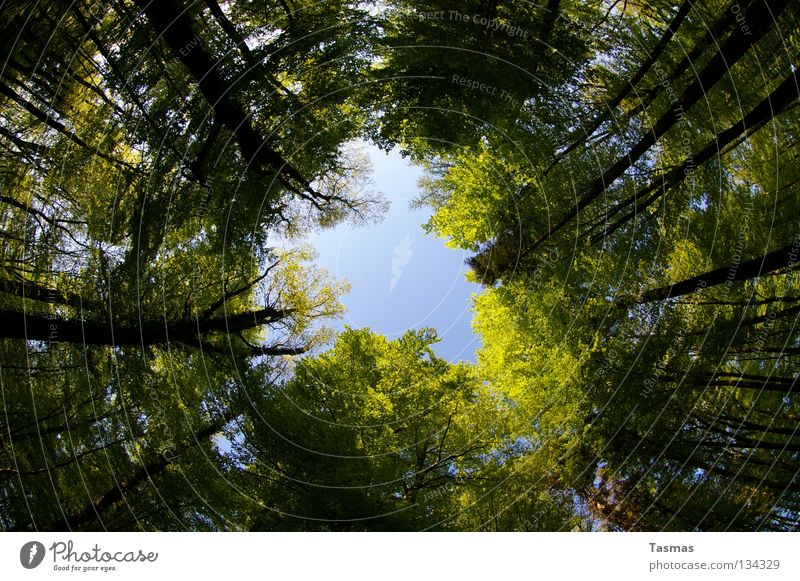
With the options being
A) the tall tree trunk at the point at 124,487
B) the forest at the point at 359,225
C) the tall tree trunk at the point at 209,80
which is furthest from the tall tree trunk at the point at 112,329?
the tall tree trunk at the point at 209,80

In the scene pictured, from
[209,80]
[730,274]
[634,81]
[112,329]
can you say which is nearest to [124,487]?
[112,329]

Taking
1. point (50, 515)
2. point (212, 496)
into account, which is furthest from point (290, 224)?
point (50, 515)

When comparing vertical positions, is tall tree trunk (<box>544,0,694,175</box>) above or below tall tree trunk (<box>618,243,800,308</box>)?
above

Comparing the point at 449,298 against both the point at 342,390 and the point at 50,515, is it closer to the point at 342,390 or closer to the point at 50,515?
→ the point at 342,390

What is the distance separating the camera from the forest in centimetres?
791

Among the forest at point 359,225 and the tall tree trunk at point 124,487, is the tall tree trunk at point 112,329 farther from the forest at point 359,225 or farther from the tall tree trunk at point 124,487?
the tall tree trunk at point 124,487

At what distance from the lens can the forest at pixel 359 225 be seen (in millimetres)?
7906

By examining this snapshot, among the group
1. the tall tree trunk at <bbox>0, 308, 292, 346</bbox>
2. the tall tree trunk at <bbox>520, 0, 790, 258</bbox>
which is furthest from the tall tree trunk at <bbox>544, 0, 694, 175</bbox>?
the tall tree trunk at <bbox>0, 308, 292, 346</bbox>

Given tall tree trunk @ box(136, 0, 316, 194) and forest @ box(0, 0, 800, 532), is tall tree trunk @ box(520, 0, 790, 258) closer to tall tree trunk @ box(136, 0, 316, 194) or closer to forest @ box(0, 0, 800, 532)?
forest @ box(0, 0, 800, 532)

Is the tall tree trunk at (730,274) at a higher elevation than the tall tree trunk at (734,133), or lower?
lower

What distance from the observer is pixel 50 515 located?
8055 mm

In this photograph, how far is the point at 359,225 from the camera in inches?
425

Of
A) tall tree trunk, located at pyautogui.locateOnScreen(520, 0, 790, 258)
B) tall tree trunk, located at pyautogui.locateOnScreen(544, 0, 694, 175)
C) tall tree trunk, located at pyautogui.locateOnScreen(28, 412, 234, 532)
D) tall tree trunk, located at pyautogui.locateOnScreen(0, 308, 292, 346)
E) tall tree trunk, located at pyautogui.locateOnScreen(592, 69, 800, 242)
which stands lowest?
tall tree trunk, located at pyautogui.locateOnScreen(28, 412, 234, 532)

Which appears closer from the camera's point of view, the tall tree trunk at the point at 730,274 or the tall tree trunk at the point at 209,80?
the tall tree trunk at the point at 209,80
